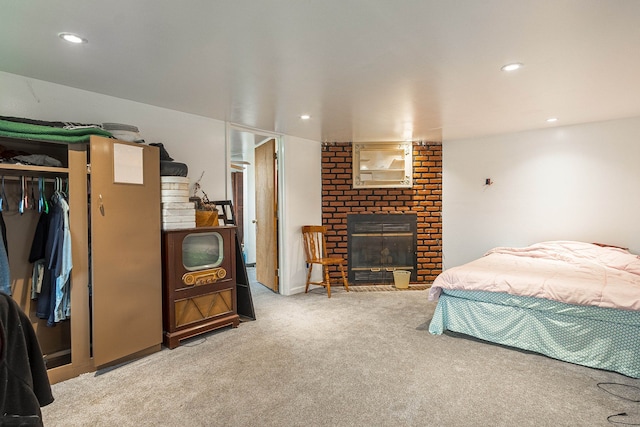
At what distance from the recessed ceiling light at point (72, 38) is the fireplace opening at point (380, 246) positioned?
150 inches

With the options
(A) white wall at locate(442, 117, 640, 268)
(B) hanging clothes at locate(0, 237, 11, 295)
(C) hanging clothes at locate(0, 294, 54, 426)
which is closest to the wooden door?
(A) white wall at locate(442, 117, 640, 268)

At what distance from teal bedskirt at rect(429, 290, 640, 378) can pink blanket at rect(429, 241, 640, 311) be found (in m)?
0.07

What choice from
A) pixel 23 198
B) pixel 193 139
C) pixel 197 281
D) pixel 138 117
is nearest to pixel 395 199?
pixel 193 139

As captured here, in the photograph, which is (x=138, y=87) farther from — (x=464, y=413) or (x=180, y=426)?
(x=464, y=413)

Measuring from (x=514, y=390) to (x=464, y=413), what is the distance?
1.60 ft

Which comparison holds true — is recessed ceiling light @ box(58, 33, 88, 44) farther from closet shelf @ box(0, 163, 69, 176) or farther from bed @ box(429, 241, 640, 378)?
bed @ box(429, 241, 640, 378)

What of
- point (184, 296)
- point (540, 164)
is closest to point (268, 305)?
point (184, 296)

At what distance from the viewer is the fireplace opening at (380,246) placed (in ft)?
16.8

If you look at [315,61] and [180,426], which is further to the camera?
[315,61]

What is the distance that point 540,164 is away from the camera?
4.44 meters

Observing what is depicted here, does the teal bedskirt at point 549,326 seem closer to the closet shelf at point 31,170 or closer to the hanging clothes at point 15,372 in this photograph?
the hanging clothes at point 15,372

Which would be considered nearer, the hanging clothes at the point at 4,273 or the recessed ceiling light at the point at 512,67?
the hanging clothes at the point at 4,273

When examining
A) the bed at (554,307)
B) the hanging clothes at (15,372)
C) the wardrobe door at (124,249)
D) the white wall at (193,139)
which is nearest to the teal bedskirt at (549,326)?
the bed at (554,307)

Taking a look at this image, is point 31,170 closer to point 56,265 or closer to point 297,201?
point 56,265
